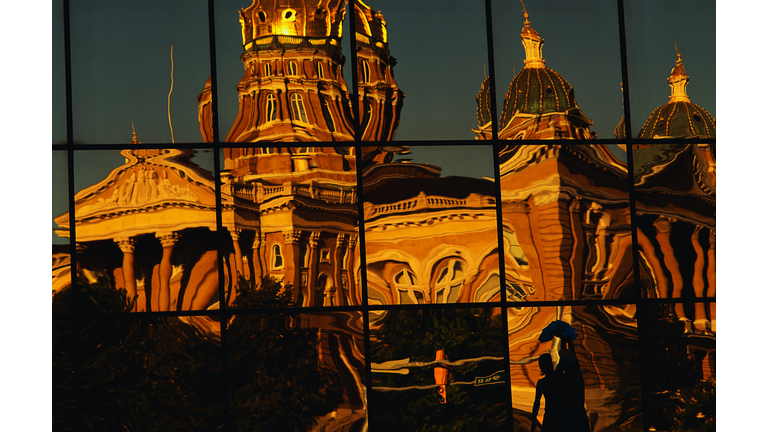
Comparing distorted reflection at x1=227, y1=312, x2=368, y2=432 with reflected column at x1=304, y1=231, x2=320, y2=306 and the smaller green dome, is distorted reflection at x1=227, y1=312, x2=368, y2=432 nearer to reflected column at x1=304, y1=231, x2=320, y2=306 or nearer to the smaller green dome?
reflected column at x1=304, y1=231, x2=320, y2=306

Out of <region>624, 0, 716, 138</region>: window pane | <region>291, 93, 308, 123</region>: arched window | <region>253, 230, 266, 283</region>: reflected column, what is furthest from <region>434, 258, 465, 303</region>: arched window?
<region>624, 0, 716, 138</region>: window pane

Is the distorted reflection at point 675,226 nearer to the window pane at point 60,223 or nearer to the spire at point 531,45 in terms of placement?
the spire at point 531,45

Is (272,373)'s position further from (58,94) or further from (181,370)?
(58,94)

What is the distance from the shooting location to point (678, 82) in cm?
487

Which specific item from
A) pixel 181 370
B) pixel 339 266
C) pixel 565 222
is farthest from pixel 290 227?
pixel 565 222

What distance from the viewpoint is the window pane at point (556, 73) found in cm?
478

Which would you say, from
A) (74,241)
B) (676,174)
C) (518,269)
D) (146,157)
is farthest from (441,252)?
(74,241)

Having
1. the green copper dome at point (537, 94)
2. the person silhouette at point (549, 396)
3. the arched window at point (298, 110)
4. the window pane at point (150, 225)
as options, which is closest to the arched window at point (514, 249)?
the person silhouette at point (549, 396)

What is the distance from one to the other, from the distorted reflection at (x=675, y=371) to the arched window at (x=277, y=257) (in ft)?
11.3

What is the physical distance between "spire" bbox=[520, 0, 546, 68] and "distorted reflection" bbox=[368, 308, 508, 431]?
93.7 inches

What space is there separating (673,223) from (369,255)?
293cm

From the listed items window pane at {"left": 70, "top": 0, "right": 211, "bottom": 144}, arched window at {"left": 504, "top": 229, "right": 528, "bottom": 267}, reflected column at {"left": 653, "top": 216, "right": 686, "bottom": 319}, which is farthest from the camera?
reflected column at {"left": 653, "top": 216, "right": 686, "bottom": 319}

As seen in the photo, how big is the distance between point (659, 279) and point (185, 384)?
4.53 meters

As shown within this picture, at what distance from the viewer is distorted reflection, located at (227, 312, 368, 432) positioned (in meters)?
4.57
